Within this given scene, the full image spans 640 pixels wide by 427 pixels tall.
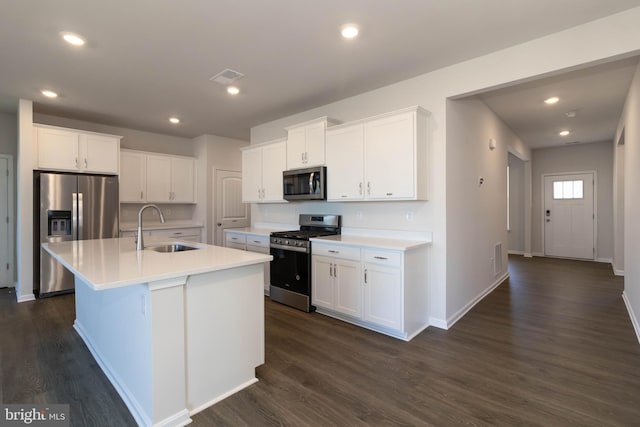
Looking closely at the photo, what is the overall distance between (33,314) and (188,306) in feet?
10.1

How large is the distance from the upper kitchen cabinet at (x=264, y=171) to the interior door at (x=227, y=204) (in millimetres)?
1324

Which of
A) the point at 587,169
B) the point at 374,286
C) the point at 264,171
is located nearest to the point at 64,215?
the point at 264,171

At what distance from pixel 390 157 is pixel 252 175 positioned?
2.44 metres

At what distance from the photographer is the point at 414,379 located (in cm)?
231

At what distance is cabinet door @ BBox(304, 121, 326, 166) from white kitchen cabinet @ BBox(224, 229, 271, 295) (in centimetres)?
116

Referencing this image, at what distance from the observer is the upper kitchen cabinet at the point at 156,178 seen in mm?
5289

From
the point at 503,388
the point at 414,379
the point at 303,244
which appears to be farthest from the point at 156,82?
the point at 503,388

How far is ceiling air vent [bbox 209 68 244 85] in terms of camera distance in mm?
3234

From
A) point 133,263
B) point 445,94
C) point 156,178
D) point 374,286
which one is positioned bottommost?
point 374,286

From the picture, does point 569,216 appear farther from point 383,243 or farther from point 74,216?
point 74,216

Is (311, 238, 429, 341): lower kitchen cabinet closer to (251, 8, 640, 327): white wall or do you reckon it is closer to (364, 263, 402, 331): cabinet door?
(364, 263, 402, 331): cabinet door

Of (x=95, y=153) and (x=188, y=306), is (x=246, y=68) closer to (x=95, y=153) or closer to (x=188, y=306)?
(x=188, y=306)

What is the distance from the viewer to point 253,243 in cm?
448

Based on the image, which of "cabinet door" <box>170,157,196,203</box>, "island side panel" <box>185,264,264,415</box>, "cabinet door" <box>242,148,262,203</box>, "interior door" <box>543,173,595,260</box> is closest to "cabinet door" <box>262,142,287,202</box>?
"cabinet door" <box>242,148,262,203</box>
